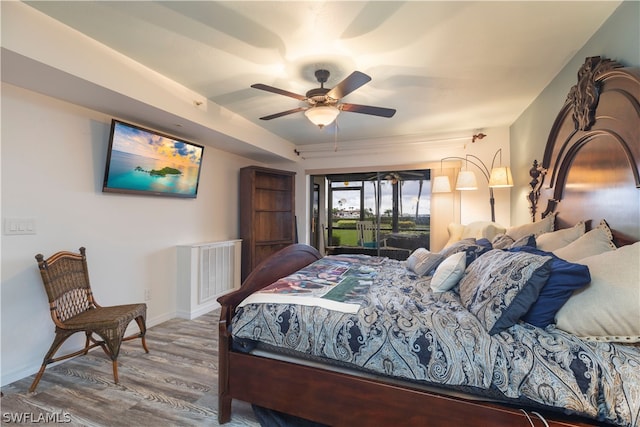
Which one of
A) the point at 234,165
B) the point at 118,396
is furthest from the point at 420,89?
the point at 118,396

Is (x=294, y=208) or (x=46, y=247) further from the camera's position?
(x=294, y=208)

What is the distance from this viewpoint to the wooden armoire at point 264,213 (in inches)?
176

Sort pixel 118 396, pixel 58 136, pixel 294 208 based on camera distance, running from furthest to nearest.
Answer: pixel 294 208 < pixel 58 136 < pixel 118 396

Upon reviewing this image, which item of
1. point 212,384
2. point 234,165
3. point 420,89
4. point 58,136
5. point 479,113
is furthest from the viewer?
point 234,165

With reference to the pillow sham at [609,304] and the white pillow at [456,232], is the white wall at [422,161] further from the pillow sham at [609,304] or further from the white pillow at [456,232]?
the pillow sham at [609,304]

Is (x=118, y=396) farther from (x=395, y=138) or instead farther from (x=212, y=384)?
(x=395, y=138)

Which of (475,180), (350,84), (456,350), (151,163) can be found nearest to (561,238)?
(456,350)

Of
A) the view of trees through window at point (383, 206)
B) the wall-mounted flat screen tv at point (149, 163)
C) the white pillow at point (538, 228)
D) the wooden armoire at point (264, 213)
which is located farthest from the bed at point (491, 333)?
the view of trees through window at point (383, 206)

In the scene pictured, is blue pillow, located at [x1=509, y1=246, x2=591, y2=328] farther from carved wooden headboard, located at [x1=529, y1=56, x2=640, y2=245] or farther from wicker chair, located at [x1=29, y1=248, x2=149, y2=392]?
wicker chair, located at [x1=29, y1=248, x2=149, y2=392]

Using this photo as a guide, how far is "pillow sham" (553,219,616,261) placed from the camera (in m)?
1.62

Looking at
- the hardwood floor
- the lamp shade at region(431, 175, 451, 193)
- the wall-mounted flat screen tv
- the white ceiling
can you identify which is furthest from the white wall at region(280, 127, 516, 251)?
the hardwood floor

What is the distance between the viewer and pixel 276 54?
2244 millimetres

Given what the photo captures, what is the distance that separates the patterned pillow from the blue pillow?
4cm

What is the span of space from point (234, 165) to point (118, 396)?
333cm
